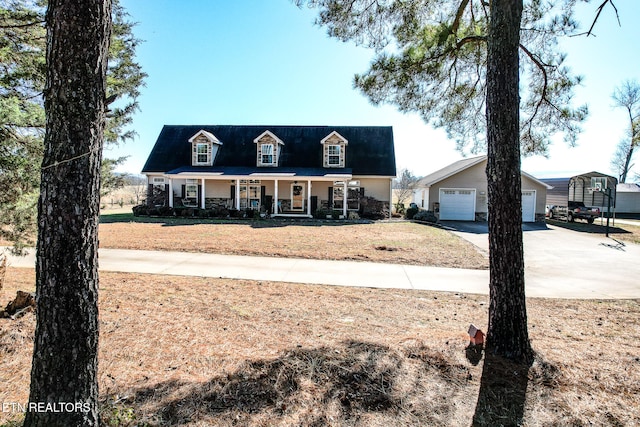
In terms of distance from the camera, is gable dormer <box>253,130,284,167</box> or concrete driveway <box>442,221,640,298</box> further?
gable dormer <box>253,130,284,167</box>

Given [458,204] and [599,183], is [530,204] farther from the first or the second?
[458,204]

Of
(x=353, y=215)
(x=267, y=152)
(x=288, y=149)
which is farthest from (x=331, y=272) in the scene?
(x=288, y=149)

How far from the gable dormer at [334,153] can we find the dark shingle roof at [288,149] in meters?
0.53

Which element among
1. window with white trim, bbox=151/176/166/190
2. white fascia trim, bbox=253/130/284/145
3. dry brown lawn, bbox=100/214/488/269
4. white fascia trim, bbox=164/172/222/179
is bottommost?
dry brown lawn, bbox=100/214/488/269

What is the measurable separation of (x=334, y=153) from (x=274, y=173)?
4.73 meters

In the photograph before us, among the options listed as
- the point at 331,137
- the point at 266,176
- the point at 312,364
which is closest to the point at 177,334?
the point at 312,364

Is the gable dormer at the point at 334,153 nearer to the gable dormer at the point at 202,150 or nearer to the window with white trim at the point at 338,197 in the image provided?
the window with white trim at the point at 338,197

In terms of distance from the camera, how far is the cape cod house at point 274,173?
23219mm

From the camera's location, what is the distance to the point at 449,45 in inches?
245

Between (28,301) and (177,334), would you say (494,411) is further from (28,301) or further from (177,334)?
(28,301)

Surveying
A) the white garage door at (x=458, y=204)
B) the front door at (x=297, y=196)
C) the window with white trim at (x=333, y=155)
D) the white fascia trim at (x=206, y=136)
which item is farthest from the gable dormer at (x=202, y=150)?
the white garage door at (x=458, y=204)

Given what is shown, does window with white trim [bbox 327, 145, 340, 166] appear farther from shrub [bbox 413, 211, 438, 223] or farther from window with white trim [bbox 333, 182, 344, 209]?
shrub [bbox 413, 211, 438, 223]

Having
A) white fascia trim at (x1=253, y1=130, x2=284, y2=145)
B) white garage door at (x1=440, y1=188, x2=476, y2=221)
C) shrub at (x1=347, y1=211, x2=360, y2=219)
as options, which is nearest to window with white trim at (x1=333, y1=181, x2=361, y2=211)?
shrub at (x1=347, y1=211, x2=360, y2=219)

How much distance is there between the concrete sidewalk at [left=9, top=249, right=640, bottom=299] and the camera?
7281mm
